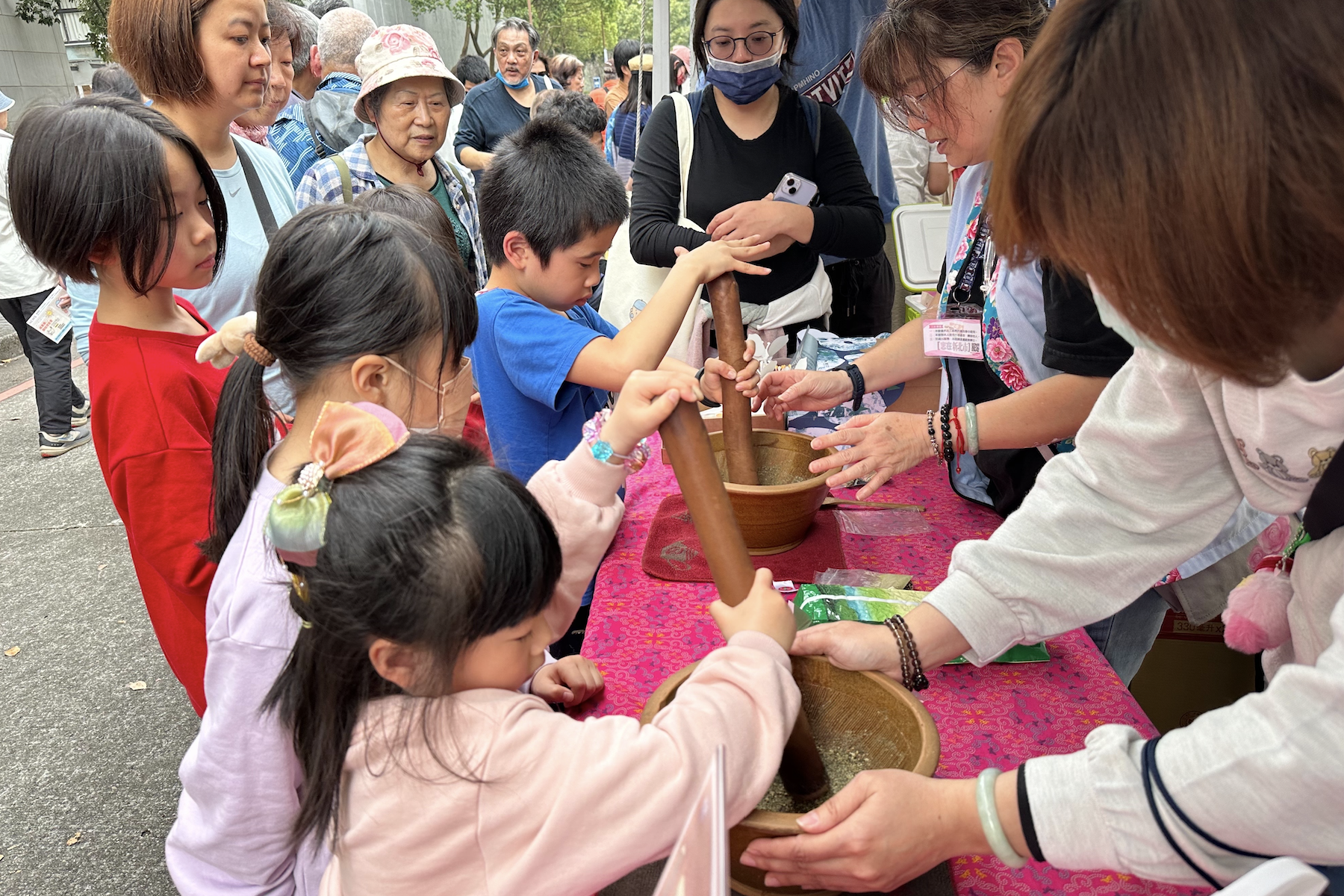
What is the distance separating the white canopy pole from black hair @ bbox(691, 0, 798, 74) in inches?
26.5

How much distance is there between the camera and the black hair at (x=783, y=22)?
2730 millimetres

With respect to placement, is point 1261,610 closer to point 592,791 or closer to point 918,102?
point 592,791

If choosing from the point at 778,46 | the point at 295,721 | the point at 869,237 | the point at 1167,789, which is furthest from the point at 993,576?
the point at 778,46

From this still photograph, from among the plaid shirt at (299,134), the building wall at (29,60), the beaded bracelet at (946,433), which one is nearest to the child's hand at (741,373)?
the beaded bracelet at (946,433)

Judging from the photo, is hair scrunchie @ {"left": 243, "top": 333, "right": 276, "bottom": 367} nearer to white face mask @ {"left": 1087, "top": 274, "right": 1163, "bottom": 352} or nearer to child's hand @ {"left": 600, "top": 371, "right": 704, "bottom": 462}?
child's hand @ {"left": 600, "top": 371, "right": 704, "bottom": 462}

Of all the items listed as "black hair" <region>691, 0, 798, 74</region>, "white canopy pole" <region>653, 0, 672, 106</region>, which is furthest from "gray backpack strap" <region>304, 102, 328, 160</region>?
"black hair" <region>691, 0, 798, 74</region>

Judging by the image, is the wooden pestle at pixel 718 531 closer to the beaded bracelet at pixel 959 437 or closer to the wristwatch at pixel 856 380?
the beaded bracelet at pixel 959 437

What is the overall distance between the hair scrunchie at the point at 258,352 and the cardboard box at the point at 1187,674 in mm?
1989

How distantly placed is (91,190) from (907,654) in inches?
62.7

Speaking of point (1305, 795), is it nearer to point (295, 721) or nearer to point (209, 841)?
point (295, 721)

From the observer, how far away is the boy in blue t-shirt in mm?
1912

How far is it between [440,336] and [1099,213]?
1033mm

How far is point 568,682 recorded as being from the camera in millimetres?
1322

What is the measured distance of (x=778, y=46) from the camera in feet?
8.94
